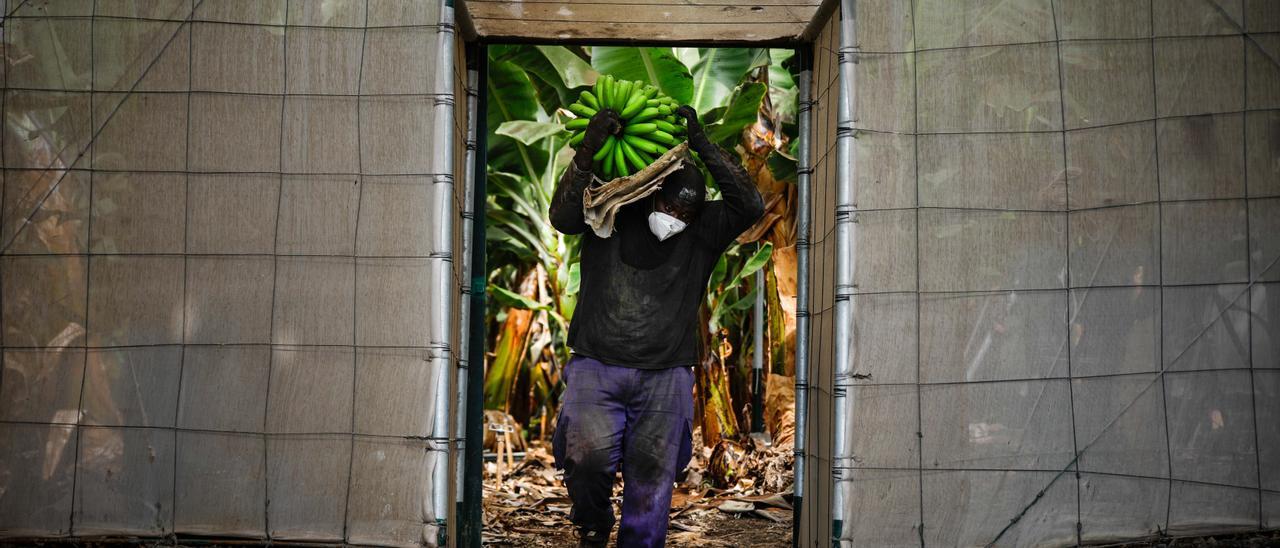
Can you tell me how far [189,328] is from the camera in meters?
4.00

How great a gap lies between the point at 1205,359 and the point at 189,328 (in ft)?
12.0

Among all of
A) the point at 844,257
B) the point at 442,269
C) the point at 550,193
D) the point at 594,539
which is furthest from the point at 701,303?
the point at 442,269

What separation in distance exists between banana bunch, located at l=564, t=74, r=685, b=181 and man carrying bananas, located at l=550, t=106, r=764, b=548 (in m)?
0.10

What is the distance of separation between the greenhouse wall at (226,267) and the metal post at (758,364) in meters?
3.56

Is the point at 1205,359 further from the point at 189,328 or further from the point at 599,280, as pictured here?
Answer: the point at 189,328

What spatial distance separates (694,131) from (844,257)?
838 mm

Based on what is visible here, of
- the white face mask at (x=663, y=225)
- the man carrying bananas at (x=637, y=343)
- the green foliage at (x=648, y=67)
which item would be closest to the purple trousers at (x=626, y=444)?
the man carrying bananas at (x=637, y=343)

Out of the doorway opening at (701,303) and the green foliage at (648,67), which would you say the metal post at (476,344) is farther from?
the green foliage at (648,67)

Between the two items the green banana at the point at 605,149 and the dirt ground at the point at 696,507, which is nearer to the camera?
the green banana at the point at 605,149

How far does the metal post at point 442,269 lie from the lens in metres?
3.93

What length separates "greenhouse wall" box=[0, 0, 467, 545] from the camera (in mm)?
3959

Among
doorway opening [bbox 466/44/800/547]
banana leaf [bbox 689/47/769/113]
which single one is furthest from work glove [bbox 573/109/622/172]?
banana leaf [bbox 689/47/769/113]

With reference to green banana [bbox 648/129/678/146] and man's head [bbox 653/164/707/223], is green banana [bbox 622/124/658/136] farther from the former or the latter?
man's head [bbox 653/164/707/223]

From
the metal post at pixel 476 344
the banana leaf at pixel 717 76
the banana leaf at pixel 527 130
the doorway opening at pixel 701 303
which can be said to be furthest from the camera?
the banana leaf at pixel 717 76
